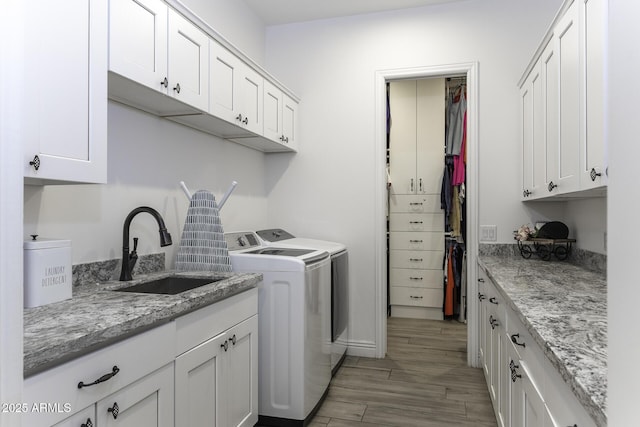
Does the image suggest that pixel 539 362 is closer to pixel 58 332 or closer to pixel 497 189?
pixel 58 332

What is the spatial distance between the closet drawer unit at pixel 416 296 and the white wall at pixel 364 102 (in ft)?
4.36

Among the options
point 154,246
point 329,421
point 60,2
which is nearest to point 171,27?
point 60,2

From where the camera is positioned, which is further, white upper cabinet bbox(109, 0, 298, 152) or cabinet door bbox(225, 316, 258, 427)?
cabinet door bbox(225, 316, 258, 427)

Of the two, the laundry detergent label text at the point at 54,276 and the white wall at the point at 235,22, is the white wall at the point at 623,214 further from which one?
the white wall at the point at 235,22

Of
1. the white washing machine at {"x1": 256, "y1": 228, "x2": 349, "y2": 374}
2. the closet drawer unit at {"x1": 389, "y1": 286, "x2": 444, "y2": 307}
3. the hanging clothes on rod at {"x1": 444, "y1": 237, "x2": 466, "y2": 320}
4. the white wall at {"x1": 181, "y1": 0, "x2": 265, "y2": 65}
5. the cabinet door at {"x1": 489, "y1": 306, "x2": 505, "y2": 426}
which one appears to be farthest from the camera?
the closet drawer unit at {"x1": 389, "y1": 286, "x2": 444, "y2": 307}

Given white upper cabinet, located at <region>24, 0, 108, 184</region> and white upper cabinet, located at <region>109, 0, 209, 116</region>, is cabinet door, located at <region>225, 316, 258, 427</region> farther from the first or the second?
white upper cabinet, located at <region>109, 0, 209, 116</region>

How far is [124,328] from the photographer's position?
1.16m

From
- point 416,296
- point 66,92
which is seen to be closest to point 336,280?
point 416,296

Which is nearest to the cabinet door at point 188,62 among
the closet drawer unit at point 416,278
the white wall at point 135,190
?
the white wall at point 135,190

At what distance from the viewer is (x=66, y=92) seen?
132 cm

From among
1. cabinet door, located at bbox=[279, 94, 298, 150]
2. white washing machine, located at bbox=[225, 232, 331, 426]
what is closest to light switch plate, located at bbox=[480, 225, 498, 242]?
white washing machine, located at bbox=[225, 232, 331, 426]

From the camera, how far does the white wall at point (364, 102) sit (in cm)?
306

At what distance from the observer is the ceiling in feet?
10.4

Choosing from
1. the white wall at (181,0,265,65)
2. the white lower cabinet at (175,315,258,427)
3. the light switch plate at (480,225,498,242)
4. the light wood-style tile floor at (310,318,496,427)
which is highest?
the white wall at (181,0,265,65)
